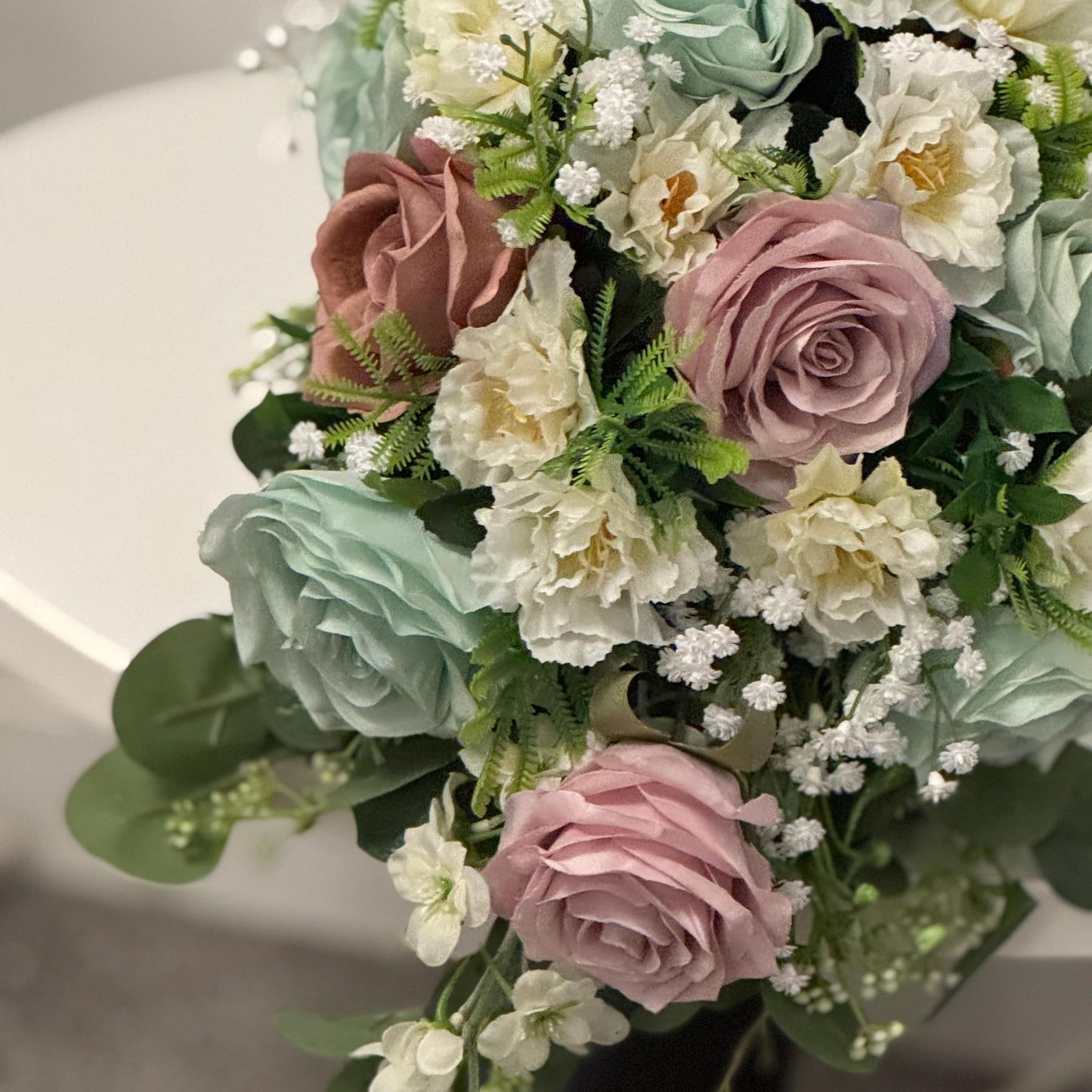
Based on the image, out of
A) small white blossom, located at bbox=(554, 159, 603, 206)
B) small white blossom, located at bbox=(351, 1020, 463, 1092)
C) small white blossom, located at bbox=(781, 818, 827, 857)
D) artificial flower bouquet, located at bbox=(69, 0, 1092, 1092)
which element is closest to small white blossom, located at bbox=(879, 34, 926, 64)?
artificial flower bouquet, located at bbox=(69, 0, 1092, 1092)

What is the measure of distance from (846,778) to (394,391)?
28 centimetres

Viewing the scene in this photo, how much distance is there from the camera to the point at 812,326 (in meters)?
0.47

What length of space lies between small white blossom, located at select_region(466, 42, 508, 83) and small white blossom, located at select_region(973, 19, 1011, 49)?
8.1 inches

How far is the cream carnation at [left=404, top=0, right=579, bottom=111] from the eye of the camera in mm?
504

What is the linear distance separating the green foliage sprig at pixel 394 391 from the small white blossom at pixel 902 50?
0.22 meters

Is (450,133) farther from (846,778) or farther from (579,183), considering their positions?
(846,778)

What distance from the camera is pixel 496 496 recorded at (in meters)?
0.48

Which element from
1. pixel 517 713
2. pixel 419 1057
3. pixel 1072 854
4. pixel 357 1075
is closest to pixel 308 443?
pixel 517 713

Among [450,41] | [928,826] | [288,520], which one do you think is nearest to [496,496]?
[288,520]

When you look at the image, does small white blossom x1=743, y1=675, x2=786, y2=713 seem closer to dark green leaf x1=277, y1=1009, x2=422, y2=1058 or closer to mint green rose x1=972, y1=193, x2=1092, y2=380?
mint green rose x1=972, y1=193, x2=1092, y2=380

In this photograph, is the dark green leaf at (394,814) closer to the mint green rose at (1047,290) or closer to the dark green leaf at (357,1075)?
the dark green leaf at (357,1075)

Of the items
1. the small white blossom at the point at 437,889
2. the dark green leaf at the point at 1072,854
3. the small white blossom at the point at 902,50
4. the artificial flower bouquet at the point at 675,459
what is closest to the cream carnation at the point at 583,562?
the artificial flower bouquet at the point at 675,459

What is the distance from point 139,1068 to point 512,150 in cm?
76

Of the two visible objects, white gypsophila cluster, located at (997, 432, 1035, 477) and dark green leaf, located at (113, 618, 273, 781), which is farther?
dark green leaf, located at (113, 618, 273, 781)
